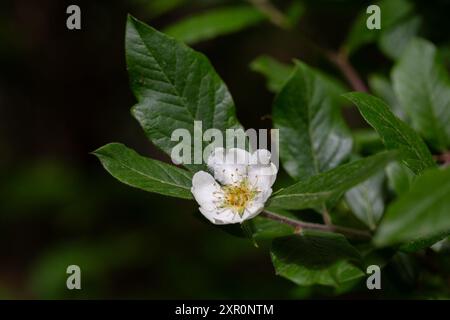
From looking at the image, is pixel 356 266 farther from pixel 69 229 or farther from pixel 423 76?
pixel 69 229

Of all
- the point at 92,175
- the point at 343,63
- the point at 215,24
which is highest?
the point at 92,175

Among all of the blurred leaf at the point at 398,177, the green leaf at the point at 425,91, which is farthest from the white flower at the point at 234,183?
the green leaf at the point at 425,91

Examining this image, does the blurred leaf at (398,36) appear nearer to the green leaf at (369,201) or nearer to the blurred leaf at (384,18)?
the blurred leaf at (384,18)

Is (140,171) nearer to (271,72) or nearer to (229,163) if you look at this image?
(229,163)

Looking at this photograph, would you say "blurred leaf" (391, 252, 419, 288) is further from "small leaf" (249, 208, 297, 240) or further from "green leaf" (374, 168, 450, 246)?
"green leaf" (374, 168, 450, 246)

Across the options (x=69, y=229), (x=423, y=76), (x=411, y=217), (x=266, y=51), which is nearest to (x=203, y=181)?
(x=411, y=217)

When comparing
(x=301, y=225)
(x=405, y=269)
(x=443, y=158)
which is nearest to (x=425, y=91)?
(x=443, y=158)

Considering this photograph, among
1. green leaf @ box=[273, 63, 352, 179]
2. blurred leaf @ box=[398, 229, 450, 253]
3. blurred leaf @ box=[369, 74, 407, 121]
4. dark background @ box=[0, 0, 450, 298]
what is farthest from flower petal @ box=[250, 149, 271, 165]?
dark background @ box=[0, 0, 450, 298]
